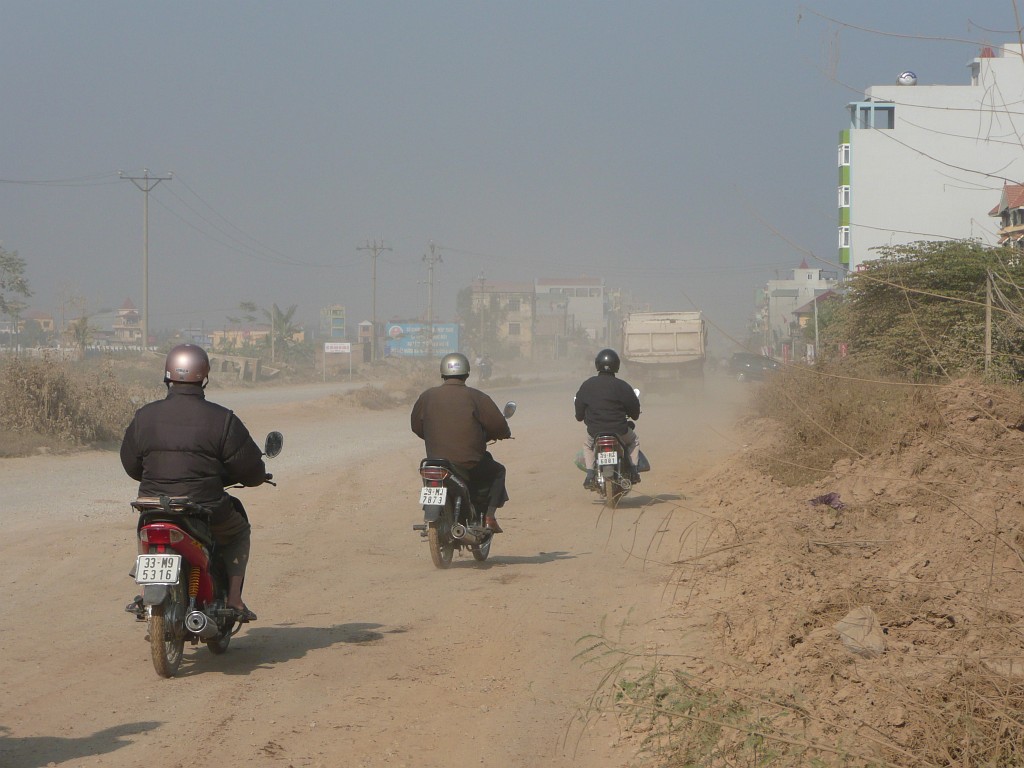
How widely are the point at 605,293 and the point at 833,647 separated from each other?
597ft

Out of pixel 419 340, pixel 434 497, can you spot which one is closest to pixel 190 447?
pixel 434 497

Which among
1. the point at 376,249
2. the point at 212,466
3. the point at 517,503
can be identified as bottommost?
the point at 517,503

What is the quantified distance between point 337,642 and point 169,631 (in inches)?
47.5

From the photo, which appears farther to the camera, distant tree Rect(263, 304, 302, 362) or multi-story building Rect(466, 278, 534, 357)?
multi-story building Rect(466, 278, 534, 357)

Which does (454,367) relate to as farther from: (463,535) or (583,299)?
(583,299)

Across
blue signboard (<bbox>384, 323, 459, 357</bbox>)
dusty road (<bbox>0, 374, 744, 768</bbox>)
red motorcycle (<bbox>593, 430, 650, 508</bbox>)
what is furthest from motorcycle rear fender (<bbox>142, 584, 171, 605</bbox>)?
blue signboard (<bbox>384, 323, 459, 357</bbox>)

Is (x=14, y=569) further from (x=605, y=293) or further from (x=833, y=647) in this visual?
(x=605, y=293)

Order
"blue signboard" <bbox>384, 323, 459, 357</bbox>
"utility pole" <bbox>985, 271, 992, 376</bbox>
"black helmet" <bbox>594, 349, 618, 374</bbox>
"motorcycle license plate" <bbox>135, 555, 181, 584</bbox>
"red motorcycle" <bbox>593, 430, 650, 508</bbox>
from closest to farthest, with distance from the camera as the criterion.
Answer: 1. "utility pole" <bbox>985, 271, 992, 376</bbox>
2. "motorcycle license plate" <bbox>135, 555, 181, 584</bbox>
3. "red motorcycle" <bbox>593, 430, 650, 508</bbox>
4. "black helmet" <bbox>594, 349, 618, 374</bbox>
5. "blue signboard" <bbox>384, 323, 459, 357</bbox>

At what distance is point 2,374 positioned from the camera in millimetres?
19203

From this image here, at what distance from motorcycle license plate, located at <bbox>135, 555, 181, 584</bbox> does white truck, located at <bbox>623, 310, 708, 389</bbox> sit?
32.3m

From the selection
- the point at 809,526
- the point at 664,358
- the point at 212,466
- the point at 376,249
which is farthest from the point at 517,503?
the point at 376,249

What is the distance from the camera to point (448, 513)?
29.5 feet

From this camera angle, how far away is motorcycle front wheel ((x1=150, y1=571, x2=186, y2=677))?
5.63 meters

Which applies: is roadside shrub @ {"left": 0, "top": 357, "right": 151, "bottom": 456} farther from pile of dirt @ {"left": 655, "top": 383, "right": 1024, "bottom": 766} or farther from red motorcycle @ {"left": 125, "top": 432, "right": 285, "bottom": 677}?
pile of dirt @ {"left": 655, "top": 383, "right": 1024, "bottom": 766}
